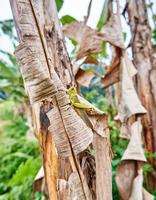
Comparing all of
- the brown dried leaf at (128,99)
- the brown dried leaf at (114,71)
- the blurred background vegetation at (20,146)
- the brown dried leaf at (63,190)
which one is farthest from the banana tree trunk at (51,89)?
the brown dried leaf at (114,71)

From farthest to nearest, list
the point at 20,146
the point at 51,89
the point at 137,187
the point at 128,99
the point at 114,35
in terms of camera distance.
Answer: the point at 20,146 → the point at 114,35 → the point at 128,99 → the point at 137,187 → the point at 51,89

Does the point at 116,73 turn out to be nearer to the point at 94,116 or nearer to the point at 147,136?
the point at 147,136

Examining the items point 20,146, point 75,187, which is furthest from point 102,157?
point 20,146

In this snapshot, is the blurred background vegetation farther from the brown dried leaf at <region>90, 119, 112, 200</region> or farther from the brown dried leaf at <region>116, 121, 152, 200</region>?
the brown dried leaf at <region>90, 119, 112, 200</region>

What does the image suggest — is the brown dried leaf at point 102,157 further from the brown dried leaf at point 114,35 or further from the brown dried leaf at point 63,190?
the brown dried leaf at point 114,35

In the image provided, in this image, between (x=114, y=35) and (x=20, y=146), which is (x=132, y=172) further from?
(x=20, y=146)

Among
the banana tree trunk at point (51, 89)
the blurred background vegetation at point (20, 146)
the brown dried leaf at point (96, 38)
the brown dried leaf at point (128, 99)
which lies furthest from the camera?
the blurred background vegetation at point (20, 146)

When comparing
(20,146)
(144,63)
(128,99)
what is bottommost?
(20,146)

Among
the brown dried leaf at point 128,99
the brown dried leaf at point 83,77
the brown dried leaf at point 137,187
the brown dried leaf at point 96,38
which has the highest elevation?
the brown dried leaf at point 96,38

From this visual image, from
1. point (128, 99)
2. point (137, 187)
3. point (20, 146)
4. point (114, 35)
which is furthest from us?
point (20, 146)
